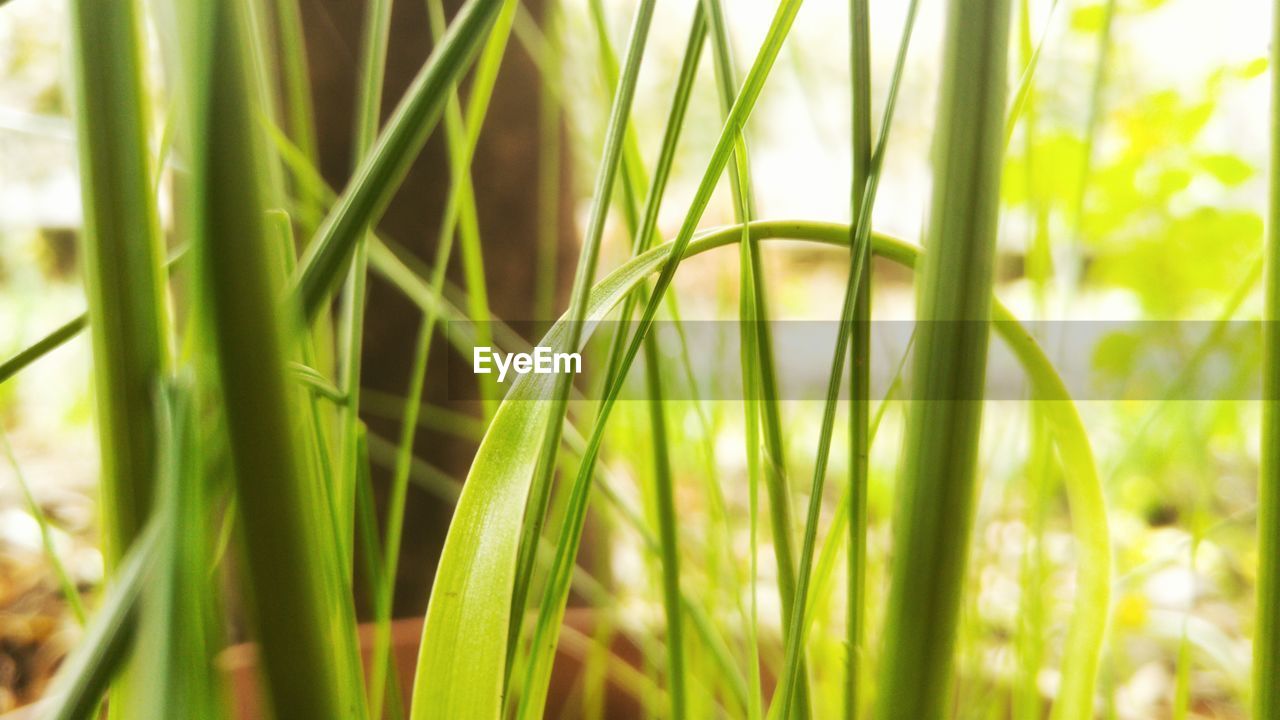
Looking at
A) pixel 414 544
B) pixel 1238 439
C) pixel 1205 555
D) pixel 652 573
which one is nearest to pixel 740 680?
pixel 652 573

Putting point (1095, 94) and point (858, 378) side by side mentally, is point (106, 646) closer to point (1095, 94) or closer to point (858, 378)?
point (858, 378)

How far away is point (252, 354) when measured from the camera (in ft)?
0.26

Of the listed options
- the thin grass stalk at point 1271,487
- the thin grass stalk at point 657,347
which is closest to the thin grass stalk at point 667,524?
the thin grass stalk at point 657,347

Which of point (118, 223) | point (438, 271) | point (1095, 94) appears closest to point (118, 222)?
point (118, 223)

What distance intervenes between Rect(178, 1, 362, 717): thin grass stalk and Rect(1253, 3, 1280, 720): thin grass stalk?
14cm

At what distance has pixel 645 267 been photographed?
13cm

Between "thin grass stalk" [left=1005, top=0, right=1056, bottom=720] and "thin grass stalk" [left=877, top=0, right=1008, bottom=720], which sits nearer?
"thin grass stalk" [left=877, top=0, right=1008, bottom=720]

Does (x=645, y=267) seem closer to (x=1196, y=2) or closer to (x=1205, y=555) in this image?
(x=1196, y=2)

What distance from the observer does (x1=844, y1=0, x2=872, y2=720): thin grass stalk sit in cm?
13

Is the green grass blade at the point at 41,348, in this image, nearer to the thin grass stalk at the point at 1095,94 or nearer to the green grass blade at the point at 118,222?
the green grass blade at the point at 118,222

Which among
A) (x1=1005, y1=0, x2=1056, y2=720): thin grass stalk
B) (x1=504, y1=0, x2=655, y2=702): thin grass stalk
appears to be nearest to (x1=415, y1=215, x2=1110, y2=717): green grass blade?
(x1=504, y1=0, x2=655, y2=702): thin grass stalk

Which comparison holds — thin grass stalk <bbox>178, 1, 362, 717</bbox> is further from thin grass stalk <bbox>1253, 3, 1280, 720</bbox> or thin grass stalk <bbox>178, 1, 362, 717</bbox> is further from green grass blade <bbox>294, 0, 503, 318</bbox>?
thin grass stalk <bbox>1253, 3, 1280, 720</bbox>

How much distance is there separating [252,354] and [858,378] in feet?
0.30

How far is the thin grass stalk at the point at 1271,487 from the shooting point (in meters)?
0.12
